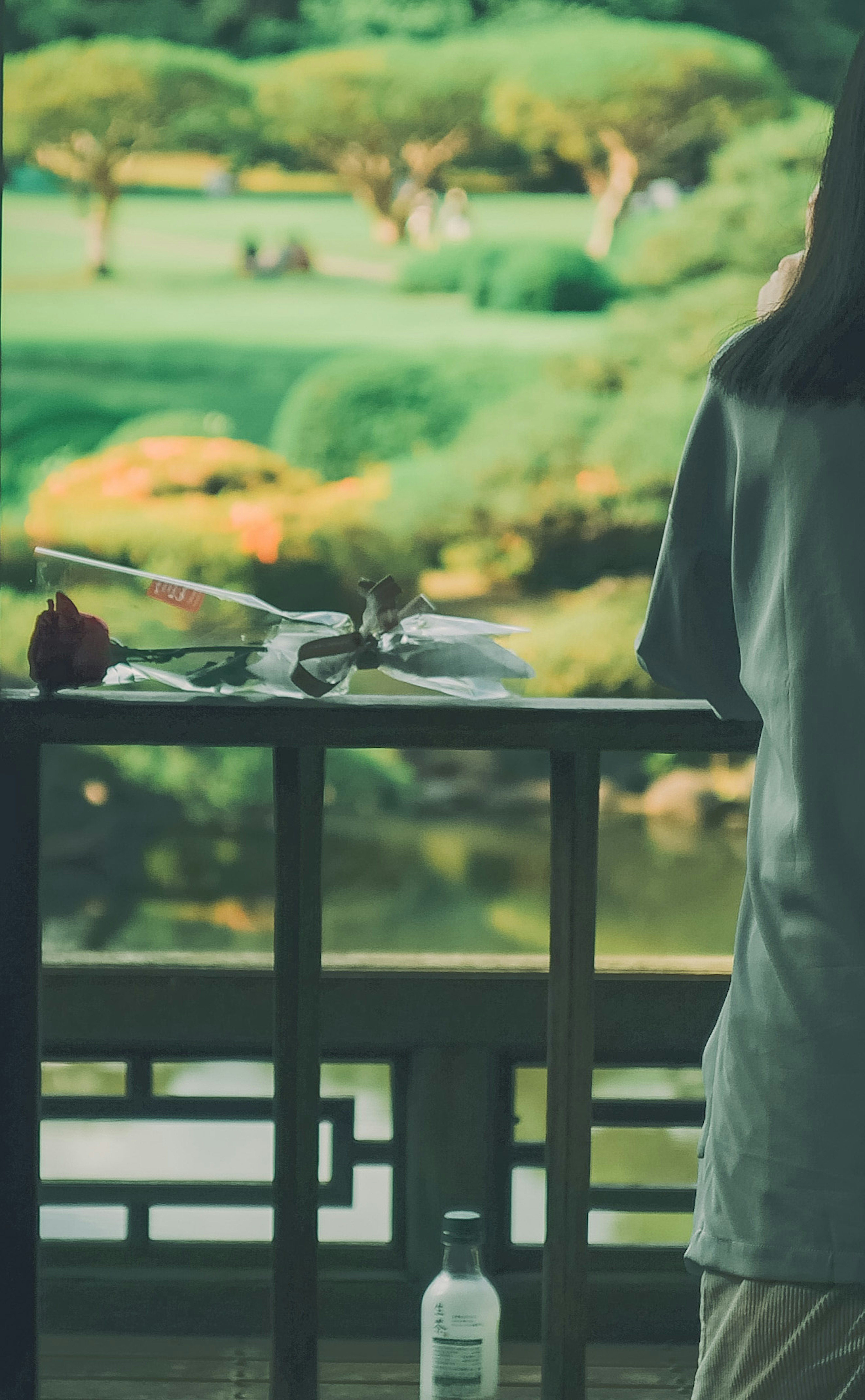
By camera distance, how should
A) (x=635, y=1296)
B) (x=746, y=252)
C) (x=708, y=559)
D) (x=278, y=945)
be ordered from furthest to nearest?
(x=746, y=252)
(x=635, y=1296)
(x=278, y=945)
(x=708, y=559)

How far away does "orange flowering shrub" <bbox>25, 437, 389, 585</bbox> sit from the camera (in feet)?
17.6

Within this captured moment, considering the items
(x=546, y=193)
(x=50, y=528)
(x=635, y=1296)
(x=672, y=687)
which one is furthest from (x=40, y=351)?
(x=672, y=687)

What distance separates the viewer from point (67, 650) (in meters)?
0.97

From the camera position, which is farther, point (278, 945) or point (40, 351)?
point (40, 351)

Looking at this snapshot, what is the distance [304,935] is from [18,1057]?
19 centimetres

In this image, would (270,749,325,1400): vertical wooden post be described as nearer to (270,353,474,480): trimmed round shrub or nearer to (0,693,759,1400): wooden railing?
(0,693,759,1400): wooden railing

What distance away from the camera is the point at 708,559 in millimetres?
809

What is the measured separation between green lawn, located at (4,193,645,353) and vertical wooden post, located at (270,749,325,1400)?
15.1 feet

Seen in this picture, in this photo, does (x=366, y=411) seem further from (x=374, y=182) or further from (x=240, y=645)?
(x=240, y=645)

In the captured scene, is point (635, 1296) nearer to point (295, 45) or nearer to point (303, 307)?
point (303, 307)

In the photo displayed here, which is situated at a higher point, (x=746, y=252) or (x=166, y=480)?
(x=746, y=252)

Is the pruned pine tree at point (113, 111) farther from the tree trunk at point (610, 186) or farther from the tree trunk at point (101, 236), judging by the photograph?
the tree trunk at point (610, 186)

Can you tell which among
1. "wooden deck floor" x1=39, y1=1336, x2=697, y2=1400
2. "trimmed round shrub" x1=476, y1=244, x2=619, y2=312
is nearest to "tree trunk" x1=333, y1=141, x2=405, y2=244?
"trimmed round shrub" x1=476, y1=244, x2=619, y2=312

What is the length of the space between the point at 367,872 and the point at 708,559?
4863 millimetres
